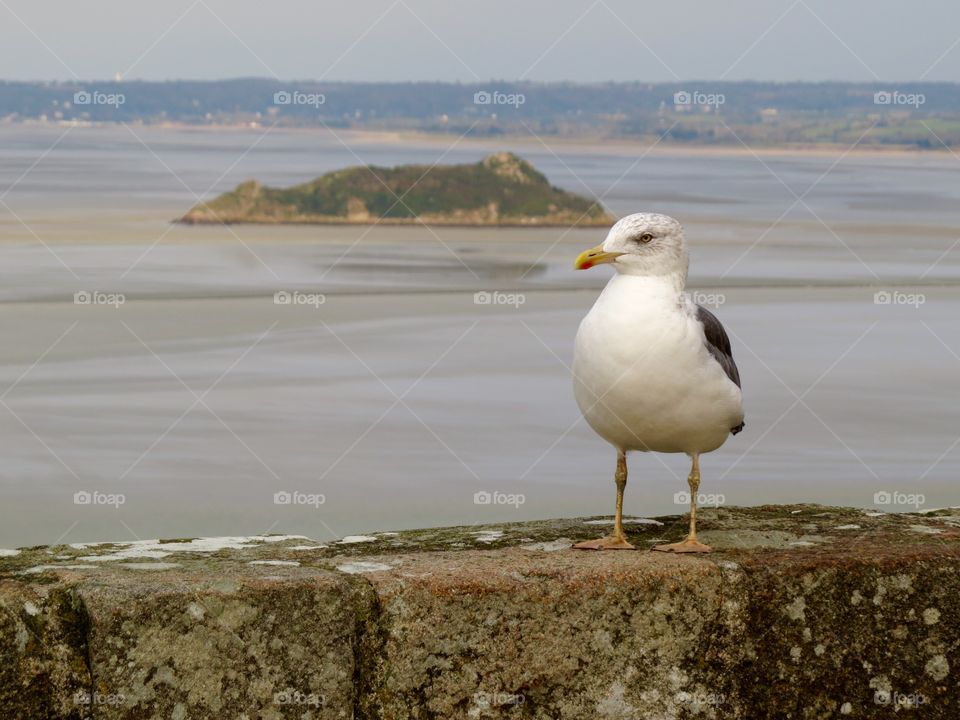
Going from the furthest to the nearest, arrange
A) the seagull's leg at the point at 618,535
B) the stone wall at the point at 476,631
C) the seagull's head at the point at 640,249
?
the seagull's head at the point at 640,249
the seagull's leg at the point at 618,535
the stone wall at the point at 476,631

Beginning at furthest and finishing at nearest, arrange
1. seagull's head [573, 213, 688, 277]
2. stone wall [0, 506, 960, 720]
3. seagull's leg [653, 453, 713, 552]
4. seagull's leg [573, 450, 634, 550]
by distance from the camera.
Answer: seagull's head [573, 213, 688, 277] → seagull's leg [573, 450, 634, 550] → seagull's leg [653, 453, 713, 552] → stone wall [0, 506, 960, 720]

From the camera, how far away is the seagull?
7.13 meters

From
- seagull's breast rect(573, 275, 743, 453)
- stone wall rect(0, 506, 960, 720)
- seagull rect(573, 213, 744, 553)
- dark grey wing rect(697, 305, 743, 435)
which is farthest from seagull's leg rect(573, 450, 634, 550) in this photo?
dark grey wing rect(697, 305, 743, 435)

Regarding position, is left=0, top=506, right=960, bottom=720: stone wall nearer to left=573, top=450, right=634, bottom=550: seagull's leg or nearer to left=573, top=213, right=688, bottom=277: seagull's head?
left=573, top=450, right=634, bottom=550: seagull's leg

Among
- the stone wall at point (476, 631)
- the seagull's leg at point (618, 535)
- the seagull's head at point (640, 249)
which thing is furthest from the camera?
the seagull's head at point (640, 249)

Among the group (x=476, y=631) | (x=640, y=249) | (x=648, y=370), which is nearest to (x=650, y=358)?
(x=648, y=370)

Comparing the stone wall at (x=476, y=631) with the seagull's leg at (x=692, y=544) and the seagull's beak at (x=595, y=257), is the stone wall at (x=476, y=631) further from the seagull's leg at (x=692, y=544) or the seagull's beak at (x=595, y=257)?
the seagull's beak at (x=595, y=257)

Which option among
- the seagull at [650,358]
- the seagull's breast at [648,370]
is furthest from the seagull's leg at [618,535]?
the seagull's breast at [648,370]

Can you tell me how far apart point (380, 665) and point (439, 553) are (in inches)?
29.7

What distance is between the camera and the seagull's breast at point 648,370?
712 cm

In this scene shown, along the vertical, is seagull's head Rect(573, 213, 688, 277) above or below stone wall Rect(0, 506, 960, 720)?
above

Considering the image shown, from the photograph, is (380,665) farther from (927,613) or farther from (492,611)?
(927,613)

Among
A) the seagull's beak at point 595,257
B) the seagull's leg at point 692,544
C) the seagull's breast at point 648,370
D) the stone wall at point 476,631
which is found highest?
the seagull's beak at point 595,257

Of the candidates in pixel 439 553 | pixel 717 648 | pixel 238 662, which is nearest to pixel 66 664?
pixel 238 662
